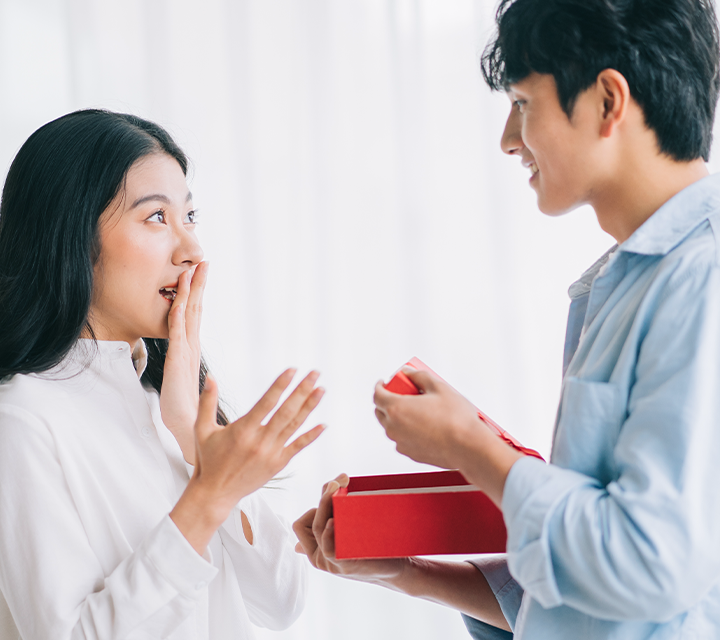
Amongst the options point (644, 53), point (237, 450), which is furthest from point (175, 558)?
point (644, 53)

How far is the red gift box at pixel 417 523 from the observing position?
2.63 feet

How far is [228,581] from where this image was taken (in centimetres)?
111

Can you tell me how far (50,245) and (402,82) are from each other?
48.5 inches

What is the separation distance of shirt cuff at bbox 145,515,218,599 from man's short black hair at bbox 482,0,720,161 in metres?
0.70

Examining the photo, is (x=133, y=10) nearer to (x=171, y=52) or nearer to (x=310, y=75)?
(x=171, y=52)

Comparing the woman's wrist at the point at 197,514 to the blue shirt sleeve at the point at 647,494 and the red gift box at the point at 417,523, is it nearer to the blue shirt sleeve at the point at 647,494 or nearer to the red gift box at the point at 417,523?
the red gift box at the point at 417,523

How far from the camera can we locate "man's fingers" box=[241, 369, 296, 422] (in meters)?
0.79

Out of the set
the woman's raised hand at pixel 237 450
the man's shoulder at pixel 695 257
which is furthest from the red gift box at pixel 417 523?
the man's shoulder at pixel 695 257

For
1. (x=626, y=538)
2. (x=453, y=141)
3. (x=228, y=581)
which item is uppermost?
(x=453, y=141)

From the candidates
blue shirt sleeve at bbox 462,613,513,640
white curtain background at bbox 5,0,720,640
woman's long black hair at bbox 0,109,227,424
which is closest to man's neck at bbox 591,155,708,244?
blue shirt sleeve at bbox 462,613,513,640

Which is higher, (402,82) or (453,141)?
(402,82)

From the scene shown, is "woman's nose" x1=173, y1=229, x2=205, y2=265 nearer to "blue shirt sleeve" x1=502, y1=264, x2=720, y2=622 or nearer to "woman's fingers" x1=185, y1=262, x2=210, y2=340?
"woman's fingers" x1=185, y1=262, x2=210, y2=340

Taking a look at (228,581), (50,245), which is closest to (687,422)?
(228,581)

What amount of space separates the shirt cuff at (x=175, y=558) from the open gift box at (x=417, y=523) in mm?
194
